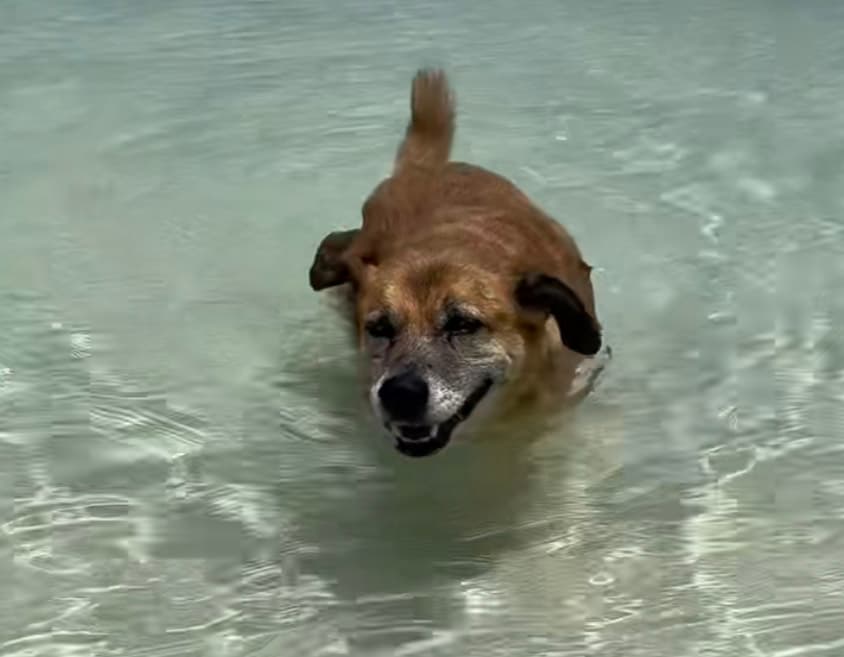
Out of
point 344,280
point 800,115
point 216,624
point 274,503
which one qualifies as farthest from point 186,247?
point 800,115

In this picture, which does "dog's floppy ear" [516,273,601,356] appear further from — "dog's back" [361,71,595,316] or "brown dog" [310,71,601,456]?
"dog's back" [361,71,595,316]

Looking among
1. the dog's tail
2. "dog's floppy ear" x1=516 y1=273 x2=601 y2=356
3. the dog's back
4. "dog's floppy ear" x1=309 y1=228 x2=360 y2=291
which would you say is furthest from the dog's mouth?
the dog's tail

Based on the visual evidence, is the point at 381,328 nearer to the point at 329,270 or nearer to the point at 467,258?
the point at 467,258

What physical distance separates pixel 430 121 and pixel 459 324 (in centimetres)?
145

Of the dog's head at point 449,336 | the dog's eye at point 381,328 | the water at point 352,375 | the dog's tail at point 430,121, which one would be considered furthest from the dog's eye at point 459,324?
the dog's tail at point 430,121

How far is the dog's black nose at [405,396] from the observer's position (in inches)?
149

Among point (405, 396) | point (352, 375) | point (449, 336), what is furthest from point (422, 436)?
point (352, 375)

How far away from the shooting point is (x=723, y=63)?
299 inches

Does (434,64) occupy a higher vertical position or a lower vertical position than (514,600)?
higher

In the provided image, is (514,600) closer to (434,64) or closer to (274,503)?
(274,503)

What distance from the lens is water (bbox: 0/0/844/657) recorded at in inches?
145

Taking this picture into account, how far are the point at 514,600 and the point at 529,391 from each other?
30.0 inches

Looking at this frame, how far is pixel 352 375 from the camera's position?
4738 mm

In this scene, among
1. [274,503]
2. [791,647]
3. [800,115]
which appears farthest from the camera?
[800,115]
